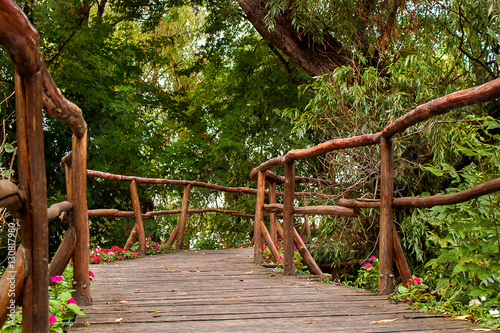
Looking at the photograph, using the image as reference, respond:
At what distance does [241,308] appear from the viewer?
102 inches

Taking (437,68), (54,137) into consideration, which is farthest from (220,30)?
(437,68)

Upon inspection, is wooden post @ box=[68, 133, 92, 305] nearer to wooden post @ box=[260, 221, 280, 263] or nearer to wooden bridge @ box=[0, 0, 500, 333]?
wooden bridge @ box=[0, 0, 500, 333]

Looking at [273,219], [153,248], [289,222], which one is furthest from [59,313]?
[153,248]

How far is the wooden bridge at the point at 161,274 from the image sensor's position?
1.41 m

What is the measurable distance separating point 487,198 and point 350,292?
1135 mm

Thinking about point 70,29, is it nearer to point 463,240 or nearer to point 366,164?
point 366,164

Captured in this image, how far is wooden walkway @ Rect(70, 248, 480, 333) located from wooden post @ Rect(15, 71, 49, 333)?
64 centimetres

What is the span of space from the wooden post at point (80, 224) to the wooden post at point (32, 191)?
119cm

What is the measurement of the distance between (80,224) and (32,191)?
130 cm

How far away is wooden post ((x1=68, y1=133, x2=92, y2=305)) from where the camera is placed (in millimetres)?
2611

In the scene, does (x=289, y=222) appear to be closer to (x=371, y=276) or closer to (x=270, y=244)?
(x=270, y=244)

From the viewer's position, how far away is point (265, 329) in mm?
2092

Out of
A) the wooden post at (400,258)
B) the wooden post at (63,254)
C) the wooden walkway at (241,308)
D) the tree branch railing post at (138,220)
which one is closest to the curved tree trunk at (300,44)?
the tree branch railing post at (138,220)

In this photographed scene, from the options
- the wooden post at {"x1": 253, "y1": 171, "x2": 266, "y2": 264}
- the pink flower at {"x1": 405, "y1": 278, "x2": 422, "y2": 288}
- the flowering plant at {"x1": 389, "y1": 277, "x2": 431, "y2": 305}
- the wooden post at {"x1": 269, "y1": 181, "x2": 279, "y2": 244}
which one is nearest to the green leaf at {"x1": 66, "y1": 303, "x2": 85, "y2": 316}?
the flowering plant at {"x1": 389, "y1": 277, "x2": 431, "y2": 305}
